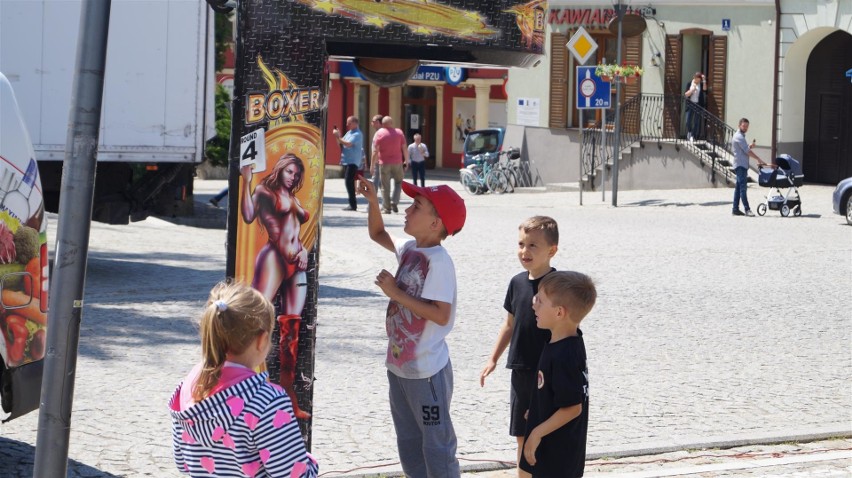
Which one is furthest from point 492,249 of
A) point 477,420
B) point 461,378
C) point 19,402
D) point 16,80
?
point 19,402

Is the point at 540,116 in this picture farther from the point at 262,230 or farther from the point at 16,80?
the point at 262,230

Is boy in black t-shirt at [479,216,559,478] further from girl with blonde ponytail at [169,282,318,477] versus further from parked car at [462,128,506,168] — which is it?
parked car at [462,128,506,168]

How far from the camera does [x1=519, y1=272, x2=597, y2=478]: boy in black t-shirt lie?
4.80m

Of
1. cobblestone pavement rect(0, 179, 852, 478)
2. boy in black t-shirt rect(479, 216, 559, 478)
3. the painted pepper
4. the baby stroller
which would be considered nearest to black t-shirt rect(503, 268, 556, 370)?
boy in black t-shirt rect(479, 216, 559, 478)

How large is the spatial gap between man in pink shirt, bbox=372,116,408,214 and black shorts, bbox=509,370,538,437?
669 inches

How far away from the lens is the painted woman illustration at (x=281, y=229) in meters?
5.24

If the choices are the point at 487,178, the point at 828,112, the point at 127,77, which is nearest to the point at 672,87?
the point at 828,112

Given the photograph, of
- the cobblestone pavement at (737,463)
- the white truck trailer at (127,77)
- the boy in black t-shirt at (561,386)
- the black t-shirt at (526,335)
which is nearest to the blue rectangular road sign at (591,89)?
the white truck trailer at (127,77)

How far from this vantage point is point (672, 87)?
32.2 m

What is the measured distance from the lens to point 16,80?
12508 millimetres

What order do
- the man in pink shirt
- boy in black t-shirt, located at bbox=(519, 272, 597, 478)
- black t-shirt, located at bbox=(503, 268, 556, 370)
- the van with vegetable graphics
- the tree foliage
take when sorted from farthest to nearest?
the tree foliage → the man in pink shirt → the van with vegetable graphics → black t-shirt, located at bbox=(503, 268, 556, 370) → boy in black t-shirt, located at bbox=(519, 272, 597, 478)

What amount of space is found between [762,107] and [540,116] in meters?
7.09

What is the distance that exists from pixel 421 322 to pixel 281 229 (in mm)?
671

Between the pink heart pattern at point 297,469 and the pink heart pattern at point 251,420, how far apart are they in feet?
0.50
